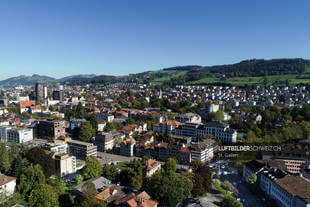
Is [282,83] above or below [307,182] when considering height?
above

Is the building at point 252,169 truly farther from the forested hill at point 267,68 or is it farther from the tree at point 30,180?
the forested hill at point 267,68

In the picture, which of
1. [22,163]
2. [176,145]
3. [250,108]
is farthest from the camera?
[250,108]

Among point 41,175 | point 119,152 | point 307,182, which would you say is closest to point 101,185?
point 41,175

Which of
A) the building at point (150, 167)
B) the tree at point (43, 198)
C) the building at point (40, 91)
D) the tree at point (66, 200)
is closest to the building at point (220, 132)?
Result: the building at point (150, 167)

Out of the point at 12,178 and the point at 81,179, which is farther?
the point at 81,179

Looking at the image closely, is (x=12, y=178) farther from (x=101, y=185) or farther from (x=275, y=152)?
(x=275, y=152)

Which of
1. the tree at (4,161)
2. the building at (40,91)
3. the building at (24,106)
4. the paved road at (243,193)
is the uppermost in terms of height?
the building at (40,91)
